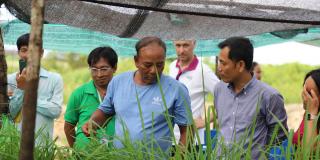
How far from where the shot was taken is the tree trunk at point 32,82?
2.68 m

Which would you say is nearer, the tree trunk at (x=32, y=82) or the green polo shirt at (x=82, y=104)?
the tree trunk at (x=32, y=82)

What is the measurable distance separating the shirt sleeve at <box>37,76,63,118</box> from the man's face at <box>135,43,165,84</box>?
47.6 inches

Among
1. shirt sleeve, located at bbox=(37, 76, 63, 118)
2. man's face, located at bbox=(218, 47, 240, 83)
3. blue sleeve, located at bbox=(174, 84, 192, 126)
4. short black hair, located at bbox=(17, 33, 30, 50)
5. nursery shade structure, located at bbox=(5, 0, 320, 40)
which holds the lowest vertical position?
shirt sleeve, located at bbox=(37, 76, 63, 118)

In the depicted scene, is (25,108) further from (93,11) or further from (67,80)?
(67,80)

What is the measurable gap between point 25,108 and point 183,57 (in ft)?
10.8

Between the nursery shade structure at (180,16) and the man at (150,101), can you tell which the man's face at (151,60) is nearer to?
the man at (150,101)

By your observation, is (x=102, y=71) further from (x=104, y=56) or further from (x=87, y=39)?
(x=87, y=39)

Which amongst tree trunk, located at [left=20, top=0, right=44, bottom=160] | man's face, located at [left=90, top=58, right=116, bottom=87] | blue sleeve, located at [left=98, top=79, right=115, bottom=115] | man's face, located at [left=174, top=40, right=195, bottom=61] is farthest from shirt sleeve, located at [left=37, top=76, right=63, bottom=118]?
tree trunk, located at [left=20, top=0, right=44, bottom=160]

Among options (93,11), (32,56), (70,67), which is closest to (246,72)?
(93,11)

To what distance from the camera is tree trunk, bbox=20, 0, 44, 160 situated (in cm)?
268

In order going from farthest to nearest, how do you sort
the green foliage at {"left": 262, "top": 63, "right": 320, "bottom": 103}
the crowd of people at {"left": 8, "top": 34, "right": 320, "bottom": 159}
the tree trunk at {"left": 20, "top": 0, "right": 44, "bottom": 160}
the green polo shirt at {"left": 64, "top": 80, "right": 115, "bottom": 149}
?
1. the green foliage at {"left": 262, "top": 63, "right": 320, "bottom": 103}
2. the green polo shirt at {"left": 64, "top": 80, "right": 115, "bottom": 149}
3. the crowd of people at {"left": 8, "top": 34, "right": 320, "bottom": 159}
4. the tree trunk at {"left": 20, "top": 0, "right": 44, "bottom": 160}

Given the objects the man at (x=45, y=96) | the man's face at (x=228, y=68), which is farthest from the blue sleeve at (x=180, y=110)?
the man at (x=45, y=96)

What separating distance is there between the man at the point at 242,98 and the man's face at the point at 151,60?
45 cm

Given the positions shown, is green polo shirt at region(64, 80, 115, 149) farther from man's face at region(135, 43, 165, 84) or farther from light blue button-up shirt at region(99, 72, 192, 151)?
man's face at region(135, 43, 165, 84)
